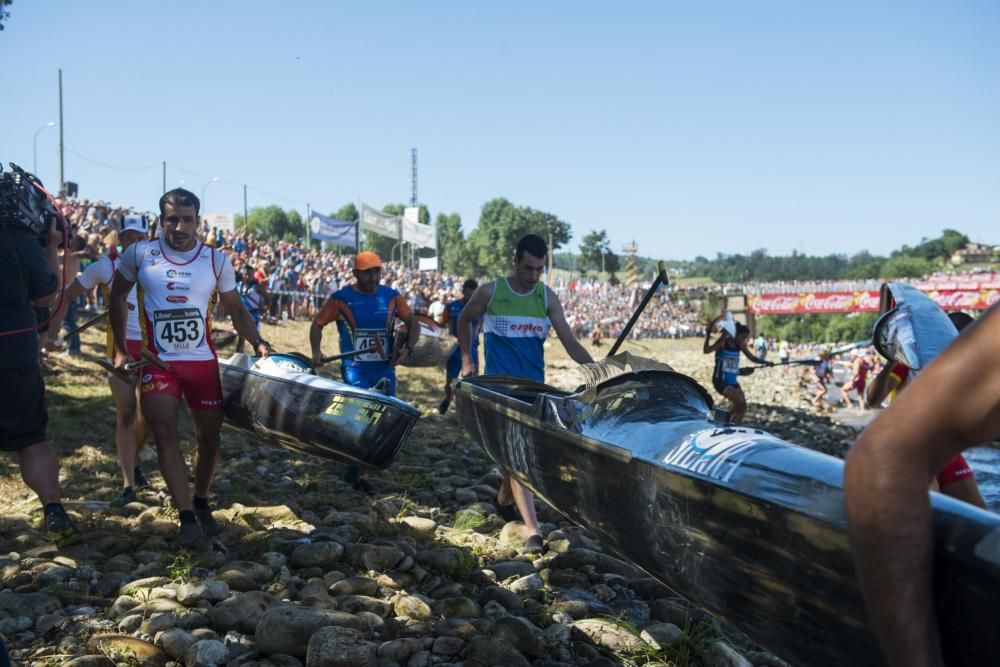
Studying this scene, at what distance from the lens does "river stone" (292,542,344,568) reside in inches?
193

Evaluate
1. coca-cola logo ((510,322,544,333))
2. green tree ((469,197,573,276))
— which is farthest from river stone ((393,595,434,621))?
green tree ((469,197,573,276))

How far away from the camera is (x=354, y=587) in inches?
175

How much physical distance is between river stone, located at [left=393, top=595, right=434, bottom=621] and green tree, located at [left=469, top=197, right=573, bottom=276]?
106127 millimetres

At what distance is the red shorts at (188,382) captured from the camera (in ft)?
17.0

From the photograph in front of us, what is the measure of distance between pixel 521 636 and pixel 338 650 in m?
0.83

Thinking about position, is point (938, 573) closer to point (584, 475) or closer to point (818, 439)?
point (584, 475)

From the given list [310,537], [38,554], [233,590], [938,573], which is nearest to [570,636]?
[233,590]

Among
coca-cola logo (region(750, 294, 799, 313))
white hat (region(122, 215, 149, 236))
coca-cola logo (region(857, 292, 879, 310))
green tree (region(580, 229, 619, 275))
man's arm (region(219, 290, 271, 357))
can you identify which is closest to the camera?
man's arm (region(219, 290, 271, 357))

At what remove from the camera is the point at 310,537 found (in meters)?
5.45

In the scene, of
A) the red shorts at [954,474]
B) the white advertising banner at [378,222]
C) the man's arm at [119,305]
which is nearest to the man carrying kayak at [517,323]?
the man's arm at [119,305]

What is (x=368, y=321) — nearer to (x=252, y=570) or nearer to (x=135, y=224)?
(x=135, y=224)

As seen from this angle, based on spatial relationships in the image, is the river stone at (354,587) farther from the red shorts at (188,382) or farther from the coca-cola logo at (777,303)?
the coca-cola logo at (777,303)

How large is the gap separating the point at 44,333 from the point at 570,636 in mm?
4314

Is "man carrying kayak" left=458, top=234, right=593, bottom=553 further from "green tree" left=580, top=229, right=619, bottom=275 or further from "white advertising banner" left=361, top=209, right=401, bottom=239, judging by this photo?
"green tree" left=580, top=229, right=619, bottom=275
